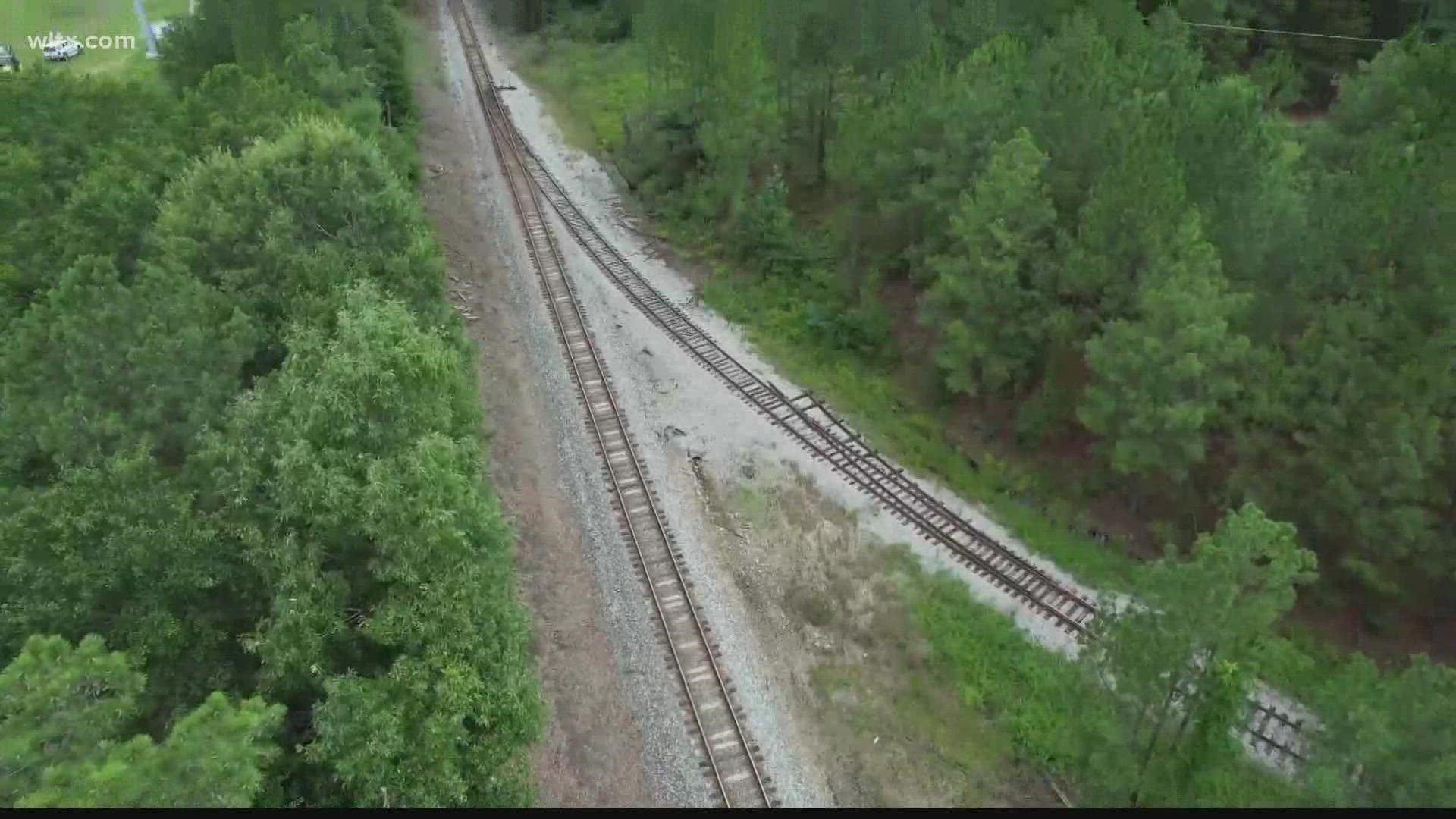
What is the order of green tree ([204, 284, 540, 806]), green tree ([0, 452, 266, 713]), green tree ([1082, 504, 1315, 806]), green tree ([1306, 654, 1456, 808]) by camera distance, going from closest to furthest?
green tree ([1306, 654, 1456, 808]), green tree ([204, 284, 540, 806]), green tree ([1082, 504, 1315, 806]), green tree ([0, 452, 266, 713])

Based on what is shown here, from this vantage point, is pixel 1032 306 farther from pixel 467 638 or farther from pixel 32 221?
pixel 32 221

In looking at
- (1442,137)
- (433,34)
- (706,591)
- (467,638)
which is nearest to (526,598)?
(706,591)

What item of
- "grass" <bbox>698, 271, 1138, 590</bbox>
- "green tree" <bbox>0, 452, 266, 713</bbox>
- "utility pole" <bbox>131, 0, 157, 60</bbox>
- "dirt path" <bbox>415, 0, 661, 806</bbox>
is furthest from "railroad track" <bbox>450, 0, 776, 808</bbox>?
"utility pole" <bbox>131, 0, 157, 60</bbox>

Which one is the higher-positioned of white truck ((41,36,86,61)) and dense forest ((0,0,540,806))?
white truck ((41,36,86,61))

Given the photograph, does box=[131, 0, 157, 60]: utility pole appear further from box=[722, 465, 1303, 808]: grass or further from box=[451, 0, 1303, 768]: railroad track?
box=[722, 465, 1303, 808]: grass

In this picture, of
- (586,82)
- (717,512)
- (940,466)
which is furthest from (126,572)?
(586,82)
